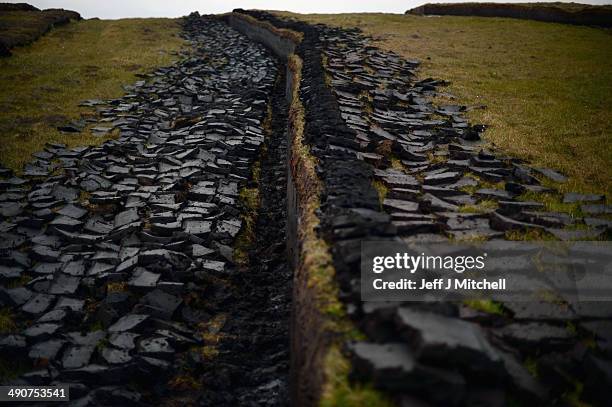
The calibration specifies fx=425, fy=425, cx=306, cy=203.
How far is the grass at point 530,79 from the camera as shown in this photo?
786 centimetres

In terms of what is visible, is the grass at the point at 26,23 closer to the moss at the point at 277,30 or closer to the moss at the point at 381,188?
the moss at the point at 277,30

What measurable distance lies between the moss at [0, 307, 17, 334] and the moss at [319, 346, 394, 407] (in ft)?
14.6

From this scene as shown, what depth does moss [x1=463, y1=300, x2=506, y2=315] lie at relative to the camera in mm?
3631

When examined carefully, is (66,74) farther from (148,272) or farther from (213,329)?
(213,329)

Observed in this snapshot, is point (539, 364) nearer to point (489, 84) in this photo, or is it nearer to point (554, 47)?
point (489, 84)

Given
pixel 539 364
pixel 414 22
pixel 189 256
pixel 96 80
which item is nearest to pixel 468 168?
pixel 539 364

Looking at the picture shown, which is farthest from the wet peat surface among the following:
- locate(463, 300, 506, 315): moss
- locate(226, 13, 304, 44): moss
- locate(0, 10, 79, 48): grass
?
locate(0, 10, 79, 48): grass

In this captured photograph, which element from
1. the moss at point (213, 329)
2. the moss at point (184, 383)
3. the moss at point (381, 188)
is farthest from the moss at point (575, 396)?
the moss at point (213, 329)

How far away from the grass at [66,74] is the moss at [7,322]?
5.05 m

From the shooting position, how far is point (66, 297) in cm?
585

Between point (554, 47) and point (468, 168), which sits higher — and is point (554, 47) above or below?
above

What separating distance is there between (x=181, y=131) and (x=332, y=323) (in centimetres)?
990

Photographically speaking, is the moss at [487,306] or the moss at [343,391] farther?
the moss at [487,306]

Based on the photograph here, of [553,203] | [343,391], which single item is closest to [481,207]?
[553,203]
